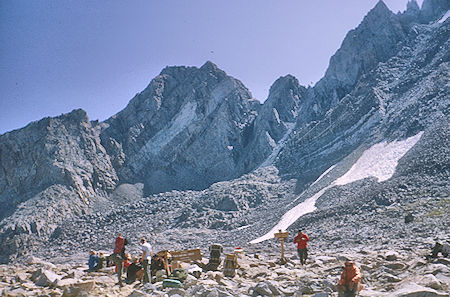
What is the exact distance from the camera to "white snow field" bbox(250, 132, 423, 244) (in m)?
48.1

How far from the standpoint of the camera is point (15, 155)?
89.5m

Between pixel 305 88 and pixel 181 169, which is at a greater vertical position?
pixel 305 88

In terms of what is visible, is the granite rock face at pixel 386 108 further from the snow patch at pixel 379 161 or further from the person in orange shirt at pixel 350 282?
the person in orange shirt at pixel 350 282

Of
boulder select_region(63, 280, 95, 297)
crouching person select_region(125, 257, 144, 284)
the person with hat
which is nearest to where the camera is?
boulder select_region(63, 280, 95, 297)

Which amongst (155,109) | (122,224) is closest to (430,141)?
(122,224)

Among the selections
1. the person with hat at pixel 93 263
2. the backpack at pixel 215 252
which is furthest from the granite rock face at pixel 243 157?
the person with hat at pixel 93 263

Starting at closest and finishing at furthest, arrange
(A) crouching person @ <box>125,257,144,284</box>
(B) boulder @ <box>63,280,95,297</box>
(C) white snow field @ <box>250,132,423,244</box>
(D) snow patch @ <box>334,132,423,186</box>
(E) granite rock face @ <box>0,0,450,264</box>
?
(B) boulder @ <box>63,280,95,297</box> → (A) crouching person @ <box>125,257,144,284</box> → (E) granite rock face @ <box>0,0,450,264</box> → (C) white snow field @ <box>250,132,423,244</box> → (D) snow patch @ <box>334,132,423,186</box>

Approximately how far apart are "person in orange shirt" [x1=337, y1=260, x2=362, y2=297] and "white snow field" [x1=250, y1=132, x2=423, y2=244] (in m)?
37.5

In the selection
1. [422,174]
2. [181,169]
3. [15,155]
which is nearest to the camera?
[422,174]

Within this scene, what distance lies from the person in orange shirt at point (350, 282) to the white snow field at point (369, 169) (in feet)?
123

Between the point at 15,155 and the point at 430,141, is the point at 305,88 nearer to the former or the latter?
the point at 430,141

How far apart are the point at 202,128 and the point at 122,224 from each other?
47848mm

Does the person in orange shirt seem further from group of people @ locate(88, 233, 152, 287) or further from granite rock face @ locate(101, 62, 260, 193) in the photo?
granite rock face @ locate(101, 62, 260, 193)

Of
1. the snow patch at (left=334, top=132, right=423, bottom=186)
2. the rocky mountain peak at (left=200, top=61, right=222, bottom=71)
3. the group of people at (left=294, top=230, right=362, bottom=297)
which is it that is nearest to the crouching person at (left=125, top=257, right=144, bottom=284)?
the group of people at (left=294, top=230, right=362, bottom=297)
